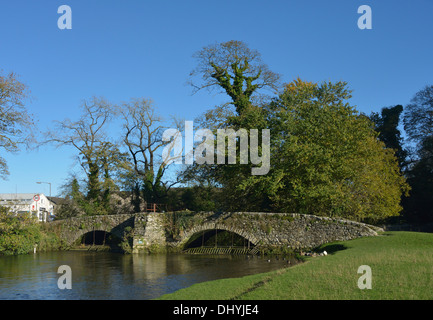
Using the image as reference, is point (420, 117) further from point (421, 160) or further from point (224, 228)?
point (224, 228)

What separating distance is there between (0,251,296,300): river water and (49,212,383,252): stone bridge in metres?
2.31

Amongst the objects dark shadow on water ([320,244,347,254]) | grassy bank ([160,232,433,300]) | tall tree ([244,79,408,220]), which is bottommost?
dark shadow on water ([320,244,347,254])

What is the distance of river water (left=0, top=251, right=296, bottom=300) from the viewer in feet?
64.4

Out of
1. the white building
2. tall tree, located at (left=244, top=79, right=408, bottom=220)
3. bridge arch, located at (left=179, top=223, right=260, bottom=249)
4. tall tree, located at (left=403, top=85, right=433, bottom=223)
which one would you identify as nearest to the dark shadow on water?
tall tree, located at (left=244, top=79, right=408, bottom=220)

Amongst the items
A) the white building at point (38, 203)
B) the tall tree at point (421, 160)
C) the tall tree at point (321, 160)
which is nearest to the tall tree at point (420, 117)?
the tall tree at point (421, 160)

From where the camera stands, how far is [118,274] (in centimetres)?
2566

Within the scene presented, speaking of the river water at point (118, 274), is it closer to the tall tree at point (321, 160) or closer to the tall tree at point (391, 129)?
the tall tree at point (321, 160)

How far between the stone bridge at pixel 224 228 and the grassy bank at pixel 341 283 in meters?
10.7

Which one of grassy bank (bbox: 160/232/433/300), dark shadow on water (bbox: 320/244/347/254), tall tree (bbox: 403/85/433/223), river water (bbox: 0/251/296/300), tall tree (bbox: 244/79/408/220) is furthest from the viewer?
tall tree (bbox: 403/85/433/223)

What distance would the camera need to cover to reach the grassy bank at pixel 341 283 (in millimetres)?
12602

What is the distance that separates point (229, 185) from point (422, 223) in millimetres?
29638

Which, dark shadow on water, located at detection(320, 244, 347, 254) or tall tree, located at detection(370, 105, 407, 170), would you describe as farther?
tall tree, located at detection(370, 105, 407, 170)

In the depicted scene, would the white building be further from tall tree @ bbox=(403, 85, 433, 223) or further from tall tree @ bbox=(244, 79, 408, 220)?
tall tree @ bbox=(403, 85, 433, 223)

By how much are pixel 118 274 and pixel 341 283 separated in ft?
52.0
